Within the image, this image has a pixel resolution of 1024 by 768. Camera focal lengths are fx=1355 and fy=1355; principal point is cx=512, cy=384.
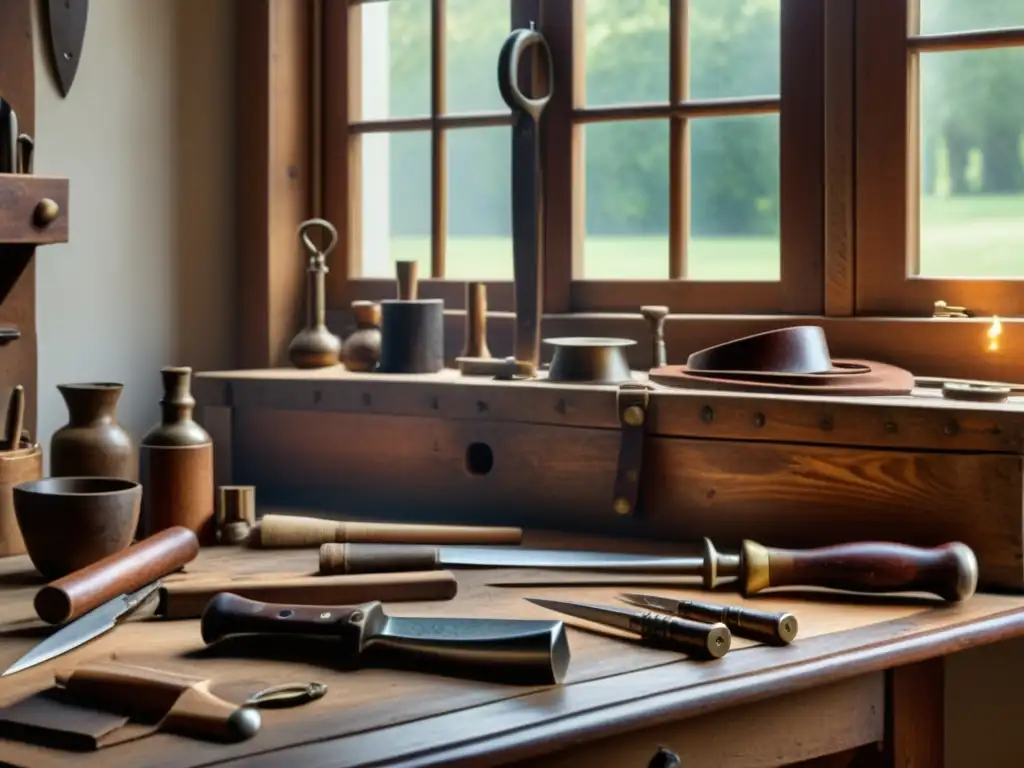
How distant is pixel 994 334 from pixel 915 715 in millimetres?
607

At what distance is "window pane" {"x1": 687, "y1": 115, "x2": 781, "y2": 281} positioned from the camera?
205 centimetres

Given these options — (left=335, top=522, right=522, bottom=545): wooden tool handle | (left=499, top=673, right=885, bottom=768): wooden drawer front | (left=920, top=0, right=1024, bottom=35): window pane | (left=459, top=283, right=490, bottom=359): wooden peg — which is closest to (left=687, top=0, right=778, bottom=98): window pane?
(left=920, top=0, right=1024, bottom=35): window pane

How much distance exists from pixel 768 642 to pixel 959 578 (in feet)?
0.87

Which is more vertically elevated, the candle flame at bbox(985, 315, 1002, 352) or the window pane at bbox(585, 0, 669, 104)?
the window pane at bbox(585, 0, 669, 104)

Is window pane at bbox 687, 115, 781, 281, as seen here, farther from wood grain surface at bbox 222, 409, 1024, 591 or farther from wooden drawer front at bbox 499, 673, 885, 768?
wooden drawer front at bbox 499, 673, 885, 768

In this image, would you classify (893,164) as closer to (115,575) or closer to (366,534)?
(366,534)

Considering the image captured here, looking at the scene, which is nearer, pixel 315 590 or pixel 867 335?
pixel 315 590

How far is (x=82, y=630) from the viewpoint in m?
1.30

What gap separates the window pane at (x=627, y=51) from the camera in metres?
2.12

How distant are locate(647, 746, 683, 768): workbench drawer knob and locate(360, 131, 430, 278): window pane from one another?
1301 mm

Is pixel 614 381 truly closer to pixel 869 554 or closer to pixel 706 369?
pixel 706 369

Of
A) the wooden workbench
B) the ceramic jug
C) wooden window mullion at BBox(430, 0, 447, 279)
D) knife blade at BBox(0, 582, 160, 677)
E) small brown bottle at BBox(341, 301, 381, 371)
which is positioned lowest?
the wooden workbench

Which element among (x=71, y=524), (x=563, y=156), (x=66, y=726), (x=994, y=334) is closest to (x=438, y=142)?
(x=563, y=156)

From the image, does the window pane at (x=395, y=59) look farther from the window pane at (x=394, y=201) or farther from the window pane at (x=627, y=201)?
the window pane at (x=627, y=201)
